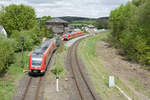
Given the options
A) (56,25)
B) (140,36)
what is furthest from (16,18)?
(56,25)

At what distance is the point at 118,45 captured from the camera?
3794 cm

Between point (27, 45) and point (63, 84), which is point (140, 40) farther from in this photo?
point (27, 45)

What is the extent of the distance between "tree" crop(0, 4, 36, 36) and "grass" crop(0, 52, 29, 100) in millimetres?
13209

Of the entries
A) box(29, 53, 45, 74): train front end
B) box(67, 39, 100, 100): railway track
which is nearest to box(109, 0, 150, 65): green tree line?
box(67, 39, 100, 100): railway track

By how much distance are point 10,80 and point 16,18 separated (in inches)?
739

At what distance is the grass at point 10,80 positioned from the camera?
12578 mm

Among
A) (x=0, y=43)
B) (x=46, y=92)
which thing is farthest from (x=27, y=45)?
(x=46, y=92)

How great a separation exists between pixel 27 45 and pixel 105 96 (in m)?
18.6

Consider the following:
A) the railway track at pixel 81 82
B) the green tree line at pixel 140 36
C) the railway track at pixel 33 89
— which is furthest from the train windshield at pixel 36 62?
the green tree line at pixel 140 36

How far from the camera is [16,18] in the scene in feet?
102

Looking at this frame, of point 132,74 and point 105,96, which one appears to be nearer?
point 105,96

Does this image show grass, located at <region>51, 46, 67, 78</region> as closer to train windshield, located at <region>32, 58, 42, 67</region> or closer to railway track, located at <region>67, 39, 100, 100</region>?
railway track, located at <region>67, 39, 100, 100</region>

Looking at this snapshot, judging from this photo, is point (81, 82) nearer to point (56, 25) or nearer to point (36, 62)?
point (36, 62)

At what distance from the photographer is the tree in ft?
102
